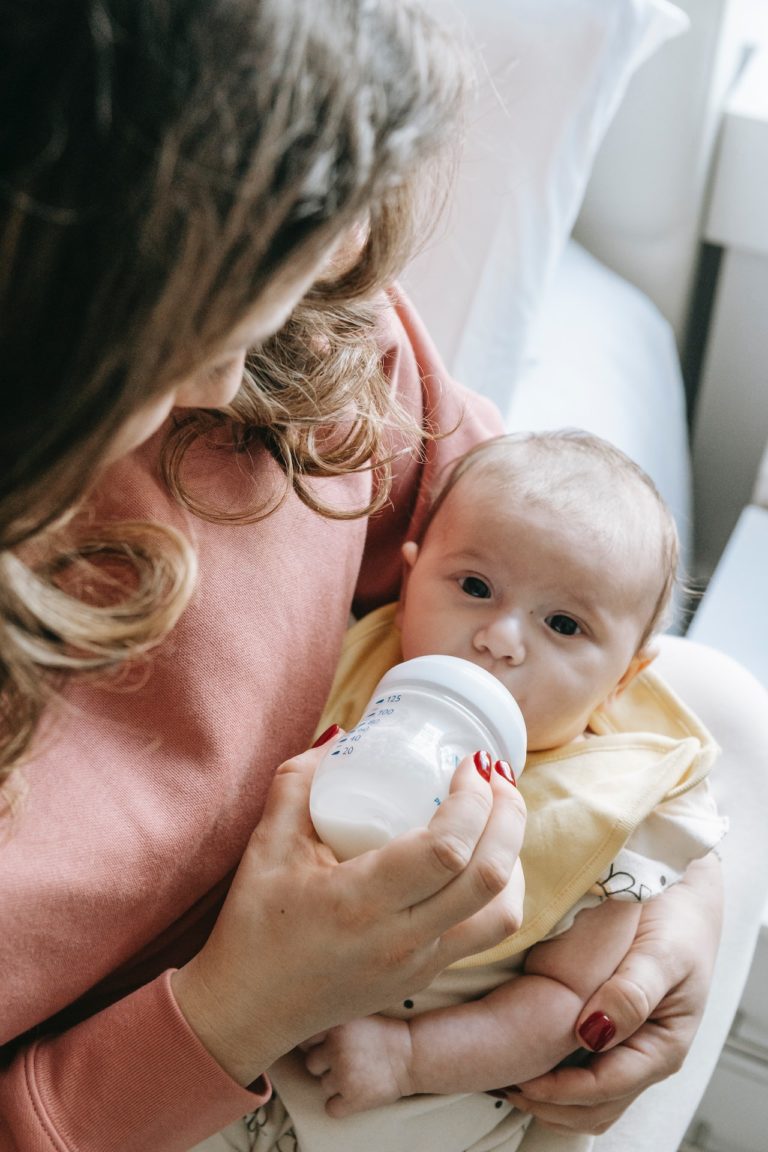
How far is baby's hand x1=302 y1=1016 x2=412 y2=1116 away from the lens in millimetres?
814

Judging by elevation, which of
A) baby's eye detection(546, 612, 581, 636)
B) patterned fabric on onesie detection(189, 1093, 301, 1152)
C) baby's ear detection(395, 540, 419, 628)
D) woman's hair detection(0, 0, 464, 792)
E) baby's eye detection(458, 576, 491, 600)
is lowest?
patterned fabric on onesie detection(189, 1093, 301, 1152)

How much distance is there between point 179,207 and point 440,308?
100 centimetres

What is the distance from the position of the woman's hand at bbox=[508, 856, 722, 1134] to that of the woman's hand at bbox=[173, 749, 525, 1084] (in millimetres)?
196

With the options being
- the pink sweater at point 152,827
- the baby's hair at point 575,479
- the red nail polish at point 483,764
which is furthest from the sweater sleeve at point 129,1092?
the baby's hair at point 575,479

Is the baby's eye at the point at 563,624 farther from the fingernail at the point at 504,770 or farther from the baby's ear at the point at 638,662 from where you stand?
the fingernail at the point at 504,770

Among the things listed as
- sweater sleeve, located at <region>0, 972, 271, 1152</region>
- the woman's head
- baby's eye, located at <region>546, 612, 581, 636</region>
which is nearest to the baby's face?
baby's eye, located at <region>546, 612, 581, 636</region>

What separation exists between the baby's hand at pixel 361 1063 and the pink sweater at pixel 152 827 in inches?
3.6

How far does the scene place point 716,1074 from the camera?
140 centimetres

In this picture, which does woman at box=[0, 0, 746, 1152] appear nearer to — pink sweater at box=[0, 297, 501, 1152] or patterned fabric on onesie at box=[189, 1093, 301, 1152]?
pink sweater at box=[0, 297, 501, 1152]

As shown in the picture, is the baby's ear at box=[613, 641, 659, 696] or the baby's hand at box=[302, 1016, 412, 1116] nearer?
the baby's hand at box=[302, 1016, 412, 1116]

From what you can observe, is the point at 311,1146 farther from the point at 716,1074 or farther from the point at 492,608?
the point at 716,1074

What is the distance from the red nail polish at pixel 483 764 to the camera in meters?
0.68

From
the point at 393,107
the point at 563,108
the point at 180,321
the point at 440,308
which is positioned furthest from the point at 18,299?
the point at 563,108

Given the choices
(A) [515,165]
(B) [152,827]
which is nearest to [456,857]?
(B) [152,827]
